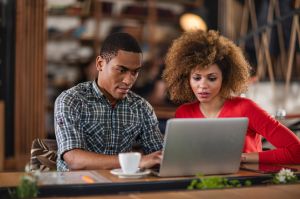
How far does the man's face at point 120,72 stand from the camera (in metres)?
2.45

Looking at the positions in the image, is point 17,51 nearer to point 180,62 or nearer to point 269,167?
point 180,62

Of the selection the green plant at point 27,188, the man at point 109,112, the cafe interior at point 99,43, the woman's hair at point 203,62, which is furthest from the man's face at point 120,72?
the cafe interior at point 99,43

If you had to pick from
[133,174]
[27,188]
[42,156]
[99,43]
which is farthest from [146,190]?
[99,43]

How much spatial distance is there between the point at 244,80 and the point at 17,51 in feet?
12.4

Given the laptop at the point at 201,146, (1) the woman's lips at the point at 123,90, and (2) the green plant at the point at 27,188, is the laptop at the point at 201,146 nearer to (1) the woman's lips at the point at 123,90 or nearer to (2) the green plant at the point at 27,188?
(2) the green plant at the point at 27,188

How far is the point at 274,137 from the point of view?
2.47 m

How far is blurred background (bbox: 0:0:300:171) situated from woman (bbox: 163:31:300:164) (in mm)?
2606

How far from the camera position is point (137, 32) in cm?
738

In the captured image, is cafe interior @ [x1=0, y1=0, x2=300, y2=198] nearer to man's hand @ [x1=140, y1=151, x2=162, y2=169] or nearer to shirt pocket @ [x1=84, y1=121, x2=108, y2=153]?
shirt pocket @ [x1=84, y1=121, x2=108, y2=153]

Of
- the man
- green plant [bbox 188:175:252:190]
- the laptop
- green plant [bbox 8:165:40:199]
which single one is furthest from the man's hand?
green plant [bbox 8:165:40:199]

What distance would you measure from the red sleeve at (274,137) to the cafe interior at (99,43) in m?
1.05

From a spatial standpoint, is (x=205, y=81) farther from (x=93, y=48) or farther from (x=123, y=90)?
(x=93, y=48)

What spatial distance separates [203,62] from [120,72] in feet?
1.24

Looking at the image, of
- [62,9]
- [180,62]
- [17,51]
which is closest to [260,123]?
[180,62]
